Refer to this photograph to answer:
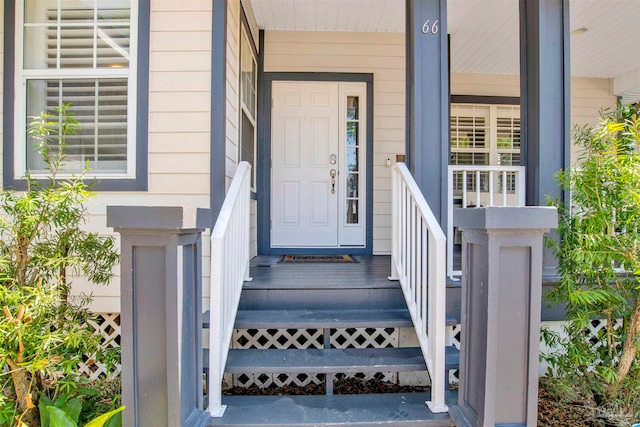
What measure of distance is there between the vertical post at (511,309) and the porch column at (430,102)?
1120 millimetres

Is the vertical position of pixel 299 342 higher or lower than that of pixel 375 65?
lower

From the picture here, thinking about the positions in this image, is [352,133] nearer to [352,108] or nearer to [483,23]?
[352,108]

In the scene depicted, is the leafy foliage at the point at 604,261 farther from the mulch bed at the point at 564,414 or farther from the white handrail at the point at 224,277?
the white handrail at the point at 224,277

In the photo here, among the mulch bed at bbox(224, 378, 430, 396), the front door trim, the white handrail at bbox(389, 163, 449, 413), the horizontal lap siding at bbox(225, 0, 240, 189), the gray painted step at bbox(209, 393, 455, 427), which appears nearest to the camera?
the gray painted step at bbox(209, 393, 455, 427)

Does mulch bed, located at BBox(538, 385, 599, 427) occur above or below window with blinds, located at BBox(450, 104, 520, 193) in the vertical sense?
below

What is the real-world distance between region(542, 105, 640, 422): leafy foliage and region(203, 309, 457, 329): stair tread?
0.73 metres

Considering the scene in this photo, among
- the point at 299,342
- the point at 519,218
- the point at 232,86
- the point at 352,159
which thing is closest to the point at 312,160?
the point at 352,159

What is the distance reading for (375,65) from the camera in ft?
15.2

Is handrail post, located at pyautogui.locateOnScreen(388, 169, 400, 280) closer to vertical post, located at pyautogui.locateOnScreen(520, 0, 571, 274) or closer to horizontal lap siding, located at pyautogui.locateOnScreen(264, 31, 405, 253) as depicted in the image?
vertical post, located at pyautogui.locateOnScreen(520, 0, 571, 274)

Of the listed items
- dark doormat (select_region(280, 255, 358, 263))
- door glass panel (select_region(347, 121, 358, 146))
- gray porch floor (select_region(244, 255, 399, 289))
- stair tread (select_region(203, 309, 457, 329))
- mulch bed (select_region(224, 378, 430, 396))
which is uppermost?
door glass panel (select_region(347, 121, 358, 146))

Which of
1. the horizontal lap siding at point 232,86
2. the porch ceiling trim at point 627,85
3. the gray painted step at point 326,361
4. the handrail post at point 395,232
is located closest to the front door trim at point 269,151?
the horizontal lap siding at point 232,86

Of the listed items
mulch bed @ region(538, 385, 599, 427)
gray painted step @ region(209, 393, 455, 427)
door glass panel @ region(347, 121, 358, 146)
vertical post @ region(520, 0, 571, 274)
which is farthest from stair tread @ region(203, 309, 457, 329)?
door glass panel @ region(347, 121, 358, 146)

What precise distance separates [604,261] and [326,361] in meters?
1.64

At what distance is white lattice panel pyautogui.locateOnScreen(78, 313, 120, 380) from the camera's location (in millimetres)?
2660
